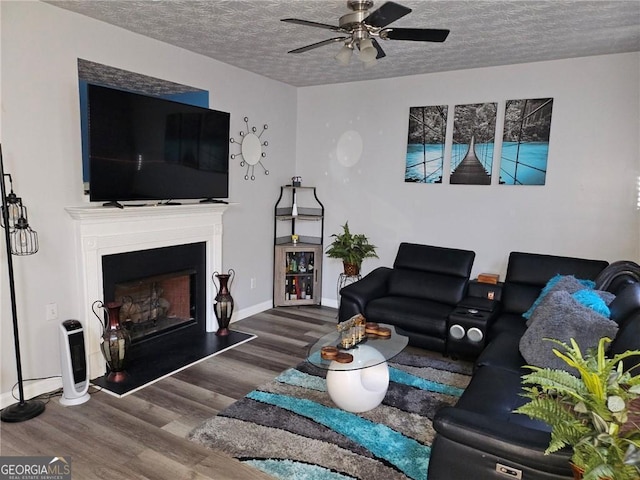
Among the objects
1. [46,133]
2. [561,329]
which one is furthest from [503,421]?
[46,133]

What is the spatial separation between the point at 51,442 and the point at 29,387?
0.67 meters

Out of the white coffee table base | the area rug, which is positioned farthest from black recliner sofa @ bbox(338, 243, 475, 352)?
the white coffee table base

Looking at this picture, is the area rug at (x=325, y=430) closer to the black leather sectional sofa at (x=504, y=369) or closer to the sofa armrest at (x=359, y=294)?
the black leather sectional sofa at (x=504, y=369)

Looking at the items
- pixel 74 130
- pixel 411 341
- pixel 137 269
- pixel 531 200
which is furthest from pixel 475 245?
pixel 74 130

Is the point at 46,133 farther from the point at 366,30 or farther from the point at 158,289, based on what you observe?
the point at 366,30

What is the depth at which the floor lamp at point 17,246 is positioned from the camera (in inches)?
101

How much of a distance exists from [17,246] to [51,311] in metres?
0.52

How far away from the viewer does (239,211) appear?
4570 millimetres

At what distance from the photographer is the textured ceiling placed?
273cm

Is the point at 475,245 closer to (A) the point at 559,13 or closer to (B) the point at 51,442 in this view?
(A) the point at 559,13

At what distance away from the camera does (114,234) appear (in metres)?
3.28

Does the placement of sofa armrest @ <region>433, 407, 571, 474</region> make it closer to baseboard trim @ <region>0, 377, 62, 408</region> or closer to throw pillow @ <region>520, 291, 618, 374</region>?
throw pillow @ <region>520, 291, 618, 374</region>

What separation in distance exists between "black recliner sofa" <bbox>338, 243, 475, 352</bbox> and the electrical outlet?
2305 mm

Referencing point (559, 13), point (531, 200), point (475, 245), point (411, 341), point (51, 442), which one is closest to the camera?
point (51, 442)
